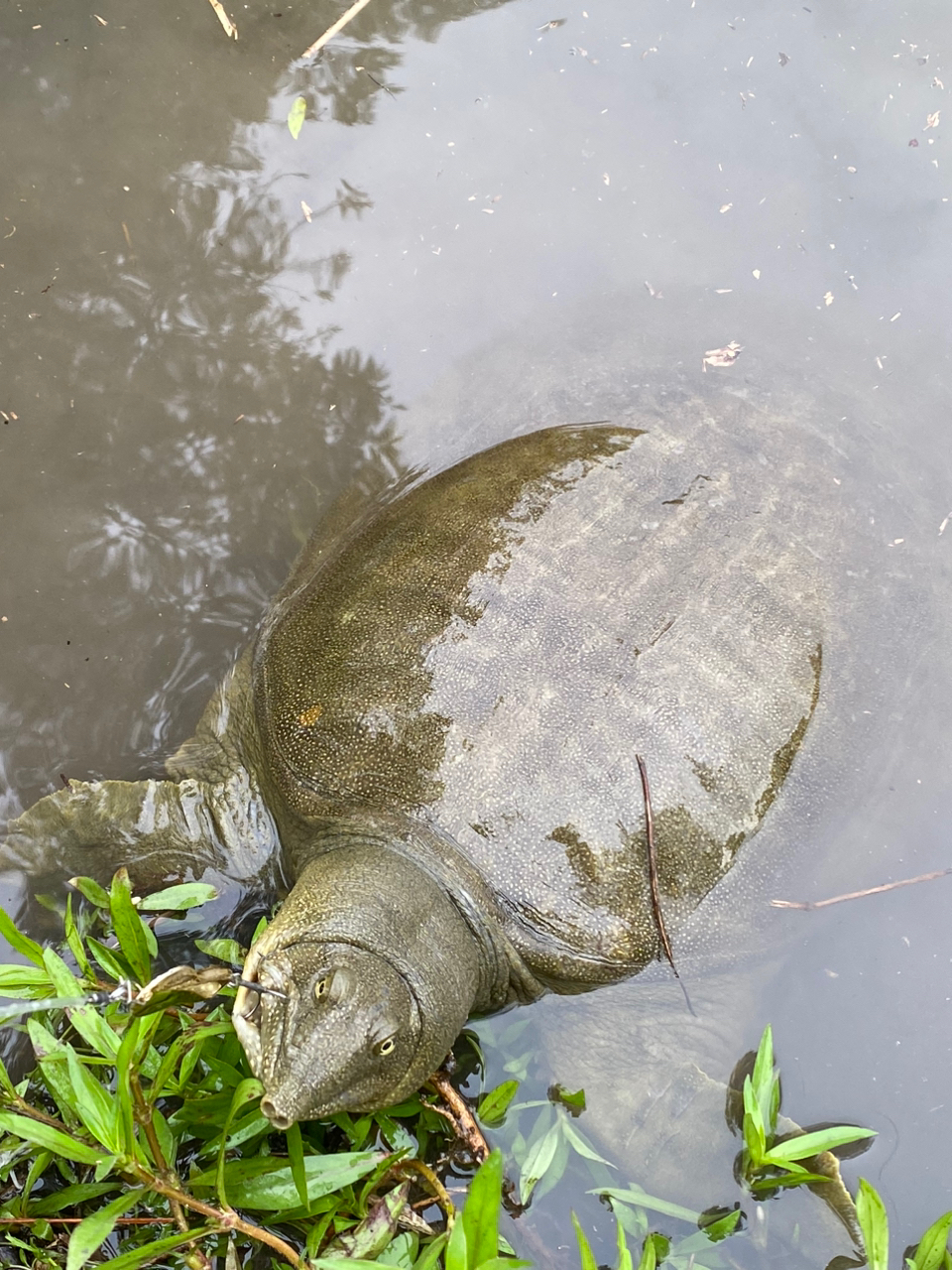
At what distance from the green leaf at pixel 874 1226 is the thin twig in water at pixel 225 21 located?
4734 millimetres

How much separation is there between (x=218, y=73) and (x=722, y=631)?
3230mm

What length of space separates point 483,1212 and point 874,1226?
1091 millimetres

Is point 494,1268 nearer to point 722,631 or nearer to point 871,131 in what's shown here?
point 722,631

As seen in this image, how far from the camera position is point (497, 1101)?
8.92 ft

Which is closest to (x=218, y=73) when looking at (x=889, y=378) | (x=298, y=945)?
(x=889, y=378)

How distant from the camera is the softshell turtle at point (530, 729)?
105 inches

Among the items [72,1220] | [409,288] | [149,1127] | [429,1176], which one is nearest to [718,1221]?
[429,1176]

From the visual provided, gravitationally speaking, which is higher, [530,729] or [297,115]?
[297,115]

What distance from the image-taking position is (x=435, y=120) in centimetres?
402

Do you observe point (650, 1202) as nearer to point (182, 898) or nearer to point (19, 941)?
point (182, 898)

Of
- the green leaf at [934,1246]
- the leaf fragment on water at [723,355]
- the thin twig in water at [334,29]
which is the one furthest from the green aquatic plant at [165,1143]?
the thin twig in water at [334,29]

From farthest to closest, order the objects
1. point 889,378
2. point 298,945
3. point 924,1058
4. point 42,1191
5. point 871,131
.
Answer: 1. point 871,131
2. point 889,378
3. point 924,1058
4. point 42,1191
5. point 298,945

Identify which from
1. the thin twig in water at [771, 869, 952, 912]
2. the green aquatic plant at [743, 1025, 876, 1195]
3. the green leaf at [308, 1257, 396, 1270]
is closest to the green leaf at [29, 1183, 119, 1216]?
the green leaf at [308, 1257, 396, 1270]

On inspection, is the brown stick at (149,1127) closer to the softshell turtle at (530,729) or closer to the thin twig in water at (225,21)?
the softshell turtle at (530,729)
